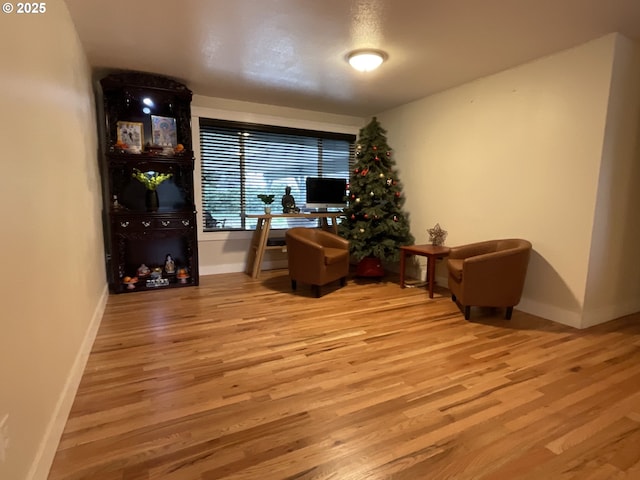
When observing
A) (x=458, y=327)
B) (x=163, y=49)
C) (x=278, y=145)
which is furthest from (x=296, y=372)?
(x=278, y=145)

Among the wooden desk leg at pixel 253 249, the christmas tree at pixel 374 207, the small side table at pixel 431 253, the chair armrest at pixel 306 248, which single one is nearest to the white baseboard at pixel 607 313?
the small side table at pixel 431 253

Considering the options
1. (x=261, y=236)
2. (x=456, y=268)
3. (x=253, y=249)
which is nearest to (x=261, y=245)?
(x=261, y=236)

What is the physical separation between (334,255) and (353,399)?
7.18 feet

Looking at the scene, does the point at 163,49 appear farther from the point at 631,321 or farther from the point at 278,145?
the point at 631,321

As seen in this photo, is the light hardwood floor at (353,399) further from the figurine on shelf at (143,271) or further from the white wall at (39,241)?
the figurine on shelf at (143,271)

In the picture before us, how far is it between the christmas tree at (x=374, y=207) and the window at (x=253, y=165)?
2.98ft

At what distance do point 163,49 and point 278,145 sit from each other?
2.25 meters

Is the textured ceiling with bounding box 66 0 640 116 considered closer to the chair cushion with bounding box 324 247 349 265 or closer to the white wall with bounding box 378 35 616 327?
the white wall with bounding box 378 35 616 327

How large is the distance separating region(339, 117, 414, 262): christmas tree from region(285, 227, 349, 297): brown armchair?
1.38 ft

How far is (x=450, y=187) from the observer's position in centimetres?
422

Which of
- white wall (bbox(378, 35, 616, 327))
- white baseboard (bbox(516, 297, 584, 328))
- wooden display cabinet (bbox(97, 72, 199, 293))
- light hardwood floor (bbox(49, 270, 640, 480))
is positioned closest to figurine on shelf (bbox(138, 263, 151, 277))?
wooden display cabinet (bbox(97, 72, 199, 293))

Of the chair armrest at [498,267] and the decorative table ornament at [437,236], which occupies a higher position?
the decorative table ornament at [437,236]

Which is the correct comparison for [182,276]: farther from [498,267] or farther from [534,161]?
[534,161]

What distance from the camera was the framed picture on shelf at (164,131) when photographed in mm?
4156
